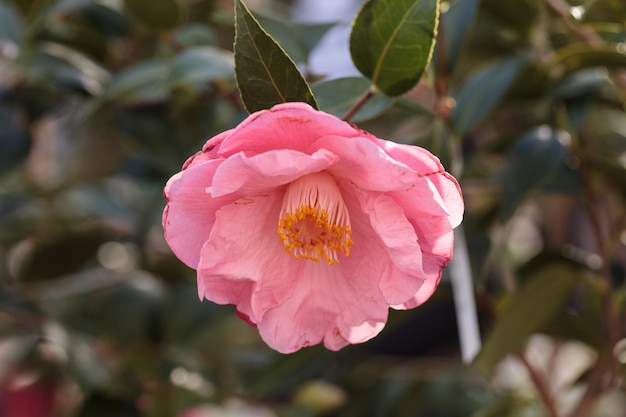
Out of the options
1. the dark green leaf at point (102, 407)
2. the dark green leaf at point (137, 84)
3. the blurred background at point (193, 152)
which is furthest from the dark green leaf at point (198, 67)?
the dark green leaf at point (102, 407)

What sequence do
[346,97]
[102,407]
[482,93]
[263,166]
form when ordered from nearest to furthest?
[263,166], [346,97], [482,93], [102,407]

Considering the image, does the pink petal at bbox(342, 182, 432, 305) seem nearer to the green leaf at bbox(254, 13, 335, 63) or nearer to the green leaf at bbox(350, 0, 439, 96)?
the green leaf at bbox(350, 0, 439, 96)

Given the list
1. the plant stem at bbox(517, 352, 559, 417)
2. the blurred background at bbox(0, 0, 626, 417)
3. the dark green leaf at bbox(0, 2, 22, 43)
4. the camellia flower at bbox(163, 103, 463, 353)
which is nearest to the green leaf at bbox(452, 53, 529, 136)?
the blurred background at bbox(0, 0, 626, 417)

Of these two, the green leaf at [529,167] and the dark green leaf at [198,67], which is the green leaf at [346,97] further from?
the green leaf at [529,167]

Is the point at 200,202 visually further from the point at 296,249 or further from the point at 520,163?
the point at 520,163

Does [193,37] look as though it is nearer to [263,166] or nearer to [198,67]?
[198,67]

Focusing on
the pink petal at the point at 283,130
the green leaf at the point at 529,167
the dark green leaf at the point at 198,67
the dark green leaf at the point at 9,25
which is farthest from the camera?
the dark green leaf at the point at 9,25

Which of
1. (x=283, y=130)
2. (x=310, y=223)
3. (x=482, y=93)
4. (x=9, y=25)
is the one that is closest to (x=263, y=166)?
(x=283, y=130)
